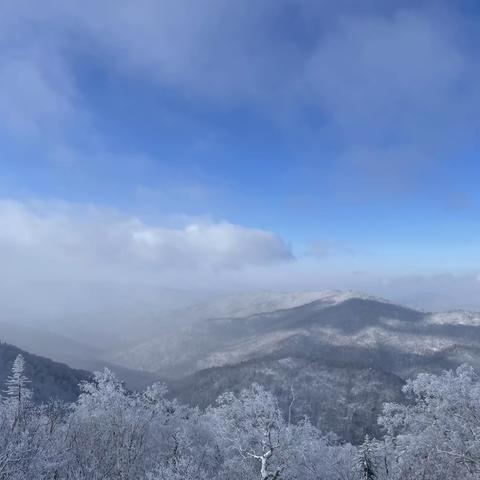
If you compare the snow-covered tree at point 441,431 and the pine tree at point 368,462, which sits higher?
the snow-covered tree at point 441,431

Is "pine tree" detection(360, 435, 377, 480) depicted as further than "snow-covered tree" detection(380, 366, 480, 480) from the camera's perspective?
Yes

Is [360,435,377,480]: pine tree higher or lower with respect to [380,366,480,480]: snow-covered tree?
lower

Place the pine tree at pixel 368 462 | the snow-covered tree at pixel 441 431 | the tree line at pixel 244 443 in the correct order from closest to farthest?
1. the snow-covered tree at pixel 441 431
2. the tree line at pixel 244 443
3. the pine tree at pixel 368 462

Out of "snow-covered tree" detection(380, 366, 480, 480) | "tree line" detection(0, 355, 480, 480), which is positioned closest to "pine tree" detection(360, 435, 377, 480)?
"tree line" detection(0, 355, 480, 480)

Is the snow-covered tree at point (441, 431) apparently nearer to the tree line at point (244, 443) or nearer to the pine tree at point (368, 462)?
the tree line at point (244, 443)

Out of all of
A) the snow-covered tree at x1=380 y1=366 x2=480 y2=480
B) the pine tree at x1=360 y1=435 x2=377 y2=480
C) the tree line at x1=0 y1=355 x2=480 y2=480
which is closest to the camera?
the snow-covered tree at x1=380 y1=366 x2=480 y2=480

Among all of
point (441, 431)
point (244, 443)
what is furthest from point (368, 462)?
point (244, 443)

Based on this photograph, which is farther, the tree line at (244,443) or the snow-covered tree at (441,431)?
the tree line at (244,443)

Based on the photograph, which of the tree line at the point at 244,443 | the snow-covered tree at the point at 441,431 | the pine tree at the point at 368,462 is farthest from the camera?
the pine tree at the point at 368,462

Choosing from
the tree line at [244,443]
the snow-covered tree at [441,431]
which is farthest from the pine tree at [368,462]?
the snow-covered tree at [441,431]

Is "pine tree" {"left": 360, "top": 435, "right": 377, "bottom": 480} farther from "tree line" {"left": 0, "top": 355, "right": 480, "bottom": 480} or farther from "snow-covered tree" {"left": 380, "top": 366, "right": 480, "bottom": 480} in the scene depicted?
"snow-covered tree" {"left": 380, "top": 366, "right": 480, "bottom": 480}

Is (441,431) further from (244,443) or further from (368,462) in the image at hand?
(244,443)
